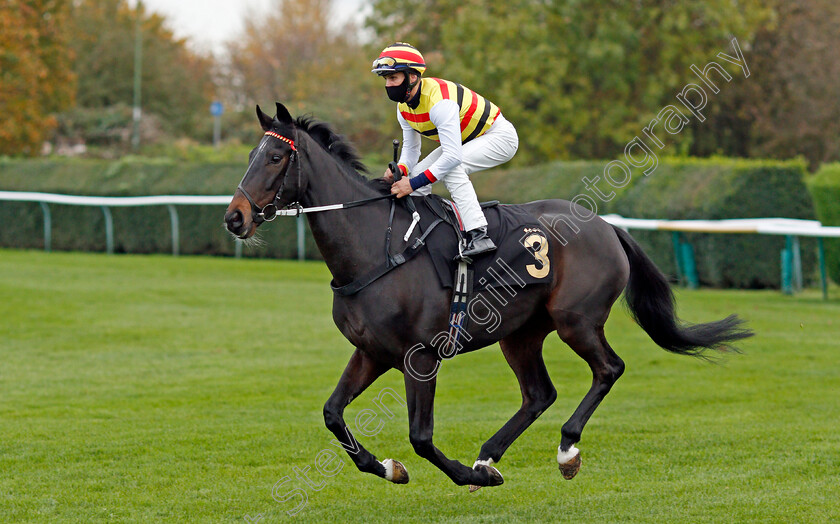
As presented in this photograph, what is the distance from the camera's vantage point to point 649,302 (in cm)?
593

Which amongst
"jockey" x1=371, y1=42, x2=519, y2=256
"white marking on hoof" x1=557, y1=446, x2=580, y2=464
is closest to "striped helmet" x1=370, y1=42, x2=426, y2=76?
"jockey" x1=371, y1=42, x2=519, y2=256

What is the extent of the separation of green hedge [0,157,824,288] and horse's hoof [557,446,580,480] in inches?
400

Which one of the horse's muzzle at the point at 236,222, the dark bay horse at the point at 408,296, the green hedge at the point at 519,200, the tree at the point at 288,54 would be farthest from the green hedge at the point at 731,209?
the tree at the point at 288,54

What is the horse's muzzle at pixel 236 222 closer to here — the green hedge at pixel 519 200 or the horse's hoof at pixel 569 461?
the horse's hoof at pixel 569 461

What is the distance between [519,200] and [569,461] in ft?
44.4

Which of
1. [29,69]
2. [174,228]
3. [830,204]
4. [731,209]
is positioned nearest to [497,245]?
[731,209]

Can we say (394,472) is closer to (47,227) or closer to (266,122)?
(266,122)

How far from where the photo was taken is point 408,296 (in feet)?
16.0

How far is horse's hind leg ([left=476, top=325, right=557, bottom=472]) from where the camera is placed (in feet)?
17.8

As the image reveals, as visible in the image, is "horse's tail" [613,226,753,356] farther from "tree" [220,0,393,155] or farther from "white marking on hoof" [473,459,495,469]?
"tree" [220,0,393,155]

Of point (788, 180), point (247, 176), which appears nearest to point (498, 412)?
point (247, 176)

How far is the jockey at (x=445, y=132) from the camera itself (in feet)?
16.3

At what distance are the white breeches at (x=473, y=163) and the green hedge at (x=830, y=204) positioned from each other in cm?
1050

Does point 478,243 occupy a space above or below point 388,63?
below
